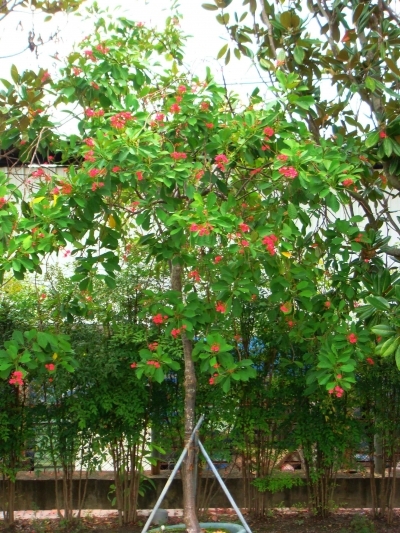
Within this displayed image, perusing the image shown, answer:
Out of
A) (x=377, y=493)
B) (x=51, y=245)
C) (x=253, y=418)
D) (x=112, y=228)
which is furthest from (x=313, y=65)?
(x=377, y=493)

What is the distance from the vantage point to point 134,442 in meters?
6.46

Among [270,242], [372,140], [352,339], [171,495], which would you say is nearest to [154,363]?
[270,242]

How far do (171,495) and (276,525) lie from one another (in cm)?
99

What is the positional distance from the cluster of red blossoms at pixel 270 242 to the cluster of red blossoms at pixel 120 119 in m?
0.94

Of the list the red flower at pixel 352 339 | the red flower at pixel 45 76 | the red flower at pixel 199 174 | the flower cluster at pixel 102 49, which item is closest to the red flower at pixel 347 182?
the red flower at pixel 199 174

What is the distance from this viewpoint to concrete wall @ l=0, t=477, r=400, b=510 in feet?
22.6

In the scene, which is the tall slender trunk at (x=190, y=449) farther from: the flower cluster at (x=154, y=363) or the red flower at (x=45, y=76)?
the red flower at (x=45, y=76)

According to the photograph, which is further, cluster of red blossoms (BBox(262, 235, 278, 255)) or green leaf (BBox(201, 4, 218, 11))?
green leaf (BBox(201, 4, 218, 11))

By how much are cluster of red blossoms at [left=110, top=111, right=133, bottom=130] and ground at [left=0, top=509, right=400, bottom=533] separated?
3.88 metres

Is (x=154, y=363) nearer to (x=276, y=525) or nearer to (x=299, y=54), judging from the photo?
(x=299, y=54)

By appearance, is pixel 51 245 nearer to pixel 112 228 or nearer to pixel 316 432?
pixel 112 228

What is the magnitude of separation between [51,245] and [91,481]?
11.7 ft

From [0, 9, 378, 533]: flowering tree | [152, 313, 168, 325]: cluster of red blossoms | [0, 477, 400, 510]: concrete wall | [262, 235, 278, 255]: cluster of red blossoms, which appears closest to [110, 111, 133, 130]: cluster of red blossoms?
[0, 9, 378, 533]: flowering tree

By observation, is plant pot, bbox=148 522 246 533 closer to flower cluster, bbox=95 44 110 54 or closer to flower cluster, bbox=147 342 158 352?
flower cluster, bbox=147 342 158 352
